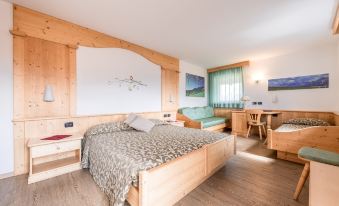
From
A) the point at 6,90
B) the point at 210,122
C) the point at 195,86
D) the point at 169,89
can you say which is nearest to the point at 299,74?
the point at 210,122

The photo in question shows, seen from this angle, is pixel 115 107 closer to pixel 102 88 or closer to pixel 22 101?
pixel 102 88

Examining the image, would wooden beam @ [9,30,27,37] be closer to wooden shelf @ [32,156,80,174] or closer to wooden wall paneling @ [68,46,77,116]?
wooden wall paneling @ [68,46,77,116]

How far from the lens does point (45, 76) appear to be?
2385mm

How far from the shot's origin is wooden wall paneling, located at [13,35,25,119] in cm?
214

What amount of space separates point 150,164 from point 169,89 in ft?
10.4

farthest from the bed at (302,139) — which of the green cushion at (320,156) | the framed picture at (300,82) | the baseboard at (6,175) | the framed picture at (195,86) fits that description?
the baseboard at (6,175)

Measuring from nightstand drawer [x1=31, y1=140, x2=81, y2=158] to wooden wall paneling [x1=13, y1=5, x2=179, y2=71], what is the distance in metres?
1.69

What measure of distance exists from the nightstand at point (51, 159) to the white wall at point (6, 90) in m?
0.30

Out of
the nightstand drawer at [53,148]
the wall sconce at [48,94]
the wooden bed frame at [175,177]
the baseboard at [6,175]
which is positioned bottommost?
the baseboard at [6,175]

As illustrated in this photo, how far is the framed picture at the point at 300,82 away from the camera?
3.75m

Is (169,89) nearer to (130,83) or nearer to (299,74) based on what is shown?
(130,83)

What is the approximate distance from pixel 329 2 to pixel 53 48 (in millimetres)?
4136

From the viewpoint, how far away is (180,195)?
64.5 inches

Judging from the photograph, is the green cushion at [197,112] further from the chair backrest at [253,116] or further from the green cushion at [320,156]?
the green cushion at [320,156]
